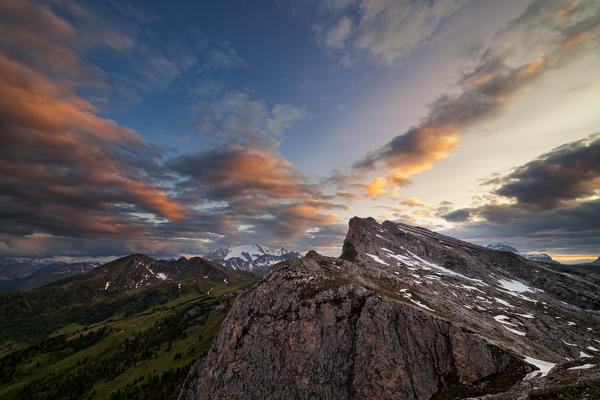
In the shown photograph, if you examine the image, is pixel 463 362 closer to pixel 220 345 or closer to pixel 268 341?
pixel 268 341

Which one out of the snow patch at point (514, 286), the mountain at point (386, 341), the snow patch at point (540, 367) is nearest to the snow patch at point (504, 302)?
the mountain at point (386, 341)

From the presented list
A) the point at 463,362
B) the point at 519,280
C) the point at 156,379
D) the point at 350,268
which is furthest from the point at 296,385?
the point at 519,280

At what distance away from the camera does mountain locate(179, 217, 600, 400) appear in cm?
4822

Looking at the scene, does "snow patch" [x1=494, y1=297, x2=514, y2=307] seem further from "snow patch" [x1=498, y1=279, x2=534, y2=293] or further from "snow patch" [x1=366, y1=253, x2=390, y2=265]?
"snow patch" [x1=366, y1=253, x2=390, y2=265]

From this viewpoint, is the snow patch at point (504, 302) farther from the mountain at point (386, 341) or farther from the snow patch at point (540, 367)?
the snow patch at point (540, 367)

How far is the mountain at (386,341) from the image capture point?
48.2 meters

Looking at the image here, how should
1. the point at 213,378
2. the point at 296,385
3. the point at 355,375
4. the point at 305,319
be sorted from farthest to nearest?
the point at 213,378 → the point at 305,319 → the point at 296,385 → the point at 355,375

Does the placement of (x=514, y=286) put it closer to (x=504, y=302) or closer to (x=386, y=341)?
(x=504, y=302)

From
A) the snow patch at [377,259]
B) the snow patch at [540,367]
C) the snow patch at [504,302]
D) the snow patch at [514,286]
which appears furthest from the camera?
the snow patch at [514,286]

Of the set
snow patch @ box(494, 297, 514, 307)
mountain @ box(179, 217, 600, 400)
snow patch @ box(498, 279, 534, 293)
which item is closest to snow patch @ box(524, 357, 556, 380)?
mountain @ box(179, 217, 600, 400)

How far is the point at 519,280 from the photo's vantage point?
164 meters

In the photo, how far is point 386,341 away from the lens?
62781 millimetres

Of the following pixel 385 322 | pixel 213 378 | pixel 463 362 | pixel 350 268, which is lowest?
pixel 213 378

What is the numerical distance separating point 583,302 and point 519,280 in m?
29.0
